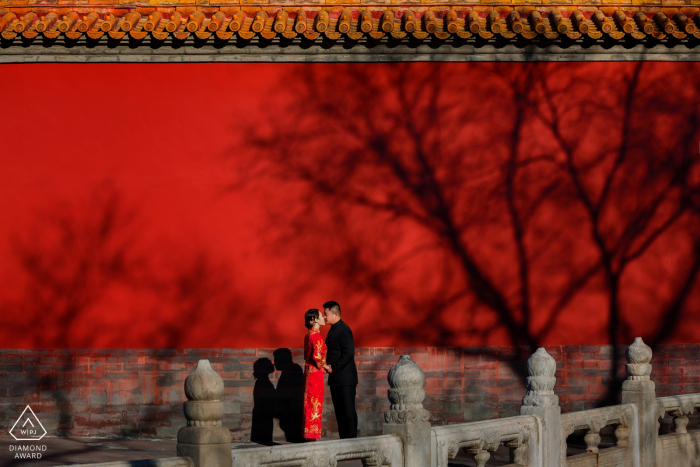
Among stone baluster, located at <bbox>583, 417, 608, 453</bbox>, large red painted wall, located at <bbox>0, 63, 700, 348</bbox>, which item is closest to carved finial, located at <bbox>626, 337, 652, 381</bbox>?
stone baluster, located at <bbox>583, 417, 608, 453</bbox>

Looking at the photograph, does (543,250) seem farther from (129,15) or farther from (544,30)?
(129,15)

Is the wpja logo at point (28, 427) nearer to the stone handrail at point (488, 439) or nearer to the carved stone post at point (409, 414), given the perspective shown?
the carved stone post at point (409, 414)

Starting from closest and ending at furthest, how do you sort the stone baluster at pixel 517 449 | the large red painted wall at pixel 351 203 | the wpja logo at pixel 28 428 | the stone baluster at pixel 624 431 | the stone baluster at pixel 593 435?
the stone baluster at pixel 517 449 < the stone baluster at pixel 593 435 < the stone baluster at pixel 624 431 < the wpja logo at pixel 28 428 < the large red painted wall at pixel 351 203

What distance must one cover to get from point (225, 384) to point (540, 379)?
11.6ft

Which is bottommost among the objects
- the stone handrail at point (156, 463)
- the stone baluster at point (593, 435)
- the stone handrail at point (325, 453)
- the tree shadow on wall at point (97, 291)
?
the stone handrail at point (156, 463)

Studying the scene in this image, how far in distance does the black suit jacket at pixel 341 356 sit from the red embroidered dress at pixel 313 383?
3.9 inches

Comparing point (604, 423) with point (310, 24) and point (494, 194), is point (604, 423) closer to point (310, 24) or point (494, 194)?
point (494, 194)

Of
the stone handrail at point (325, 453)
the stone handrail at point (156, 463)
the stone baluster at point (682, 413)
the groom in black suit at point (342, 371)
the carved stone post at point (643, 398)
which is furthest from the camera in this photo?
the stone baluster at point (682, 413)

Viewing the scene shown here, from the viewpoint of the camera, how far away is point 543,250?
28.9 feet

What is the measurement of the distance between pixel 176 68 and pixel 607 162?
4730 millimetres

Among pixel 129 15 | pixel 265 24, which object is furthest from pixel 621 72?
pixel 129 15

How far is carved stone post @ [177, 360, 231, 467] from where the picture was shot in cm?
421

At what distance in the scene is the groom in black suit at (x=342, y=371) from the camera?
7523 millimetres

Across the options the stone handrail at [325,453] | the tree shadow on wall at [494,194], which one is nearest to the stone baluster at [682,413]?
the tree shadow on wall at [494,194]
